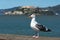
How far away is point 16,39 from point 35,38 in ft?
3.73

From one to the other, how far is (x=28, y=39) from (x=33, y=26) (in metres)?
0.69

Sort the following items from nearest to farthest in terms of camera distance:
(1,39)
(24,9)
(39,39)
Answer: (1,39) → (39,39) → (24,9)

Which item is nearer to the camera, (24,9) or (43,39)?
(43,39)

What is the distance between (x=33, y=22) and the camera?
13.8 meters

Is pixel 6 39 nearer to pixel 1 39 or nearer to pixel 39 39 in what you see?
pixel 1 39

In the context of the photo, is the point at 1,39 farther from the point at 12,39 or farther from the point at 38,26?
the point at 38,26

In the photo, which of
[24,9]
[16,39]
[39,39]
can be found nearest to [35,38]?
[39,39]

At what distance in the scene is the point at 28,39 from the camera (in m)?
13.3

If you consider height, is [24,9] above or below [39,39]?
above

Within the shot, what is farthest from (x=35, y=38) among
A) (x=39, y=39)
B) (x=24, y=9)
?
(x=24, y=9)

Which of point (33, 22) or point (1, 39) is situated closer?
point (1, 39)

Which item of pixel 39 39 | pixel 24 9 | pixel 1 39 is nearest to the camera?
pixel 1 39

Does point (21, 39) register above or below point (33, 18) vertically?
below

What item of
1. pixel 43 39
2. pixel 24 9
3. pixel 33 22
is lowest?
pixel 43 39
